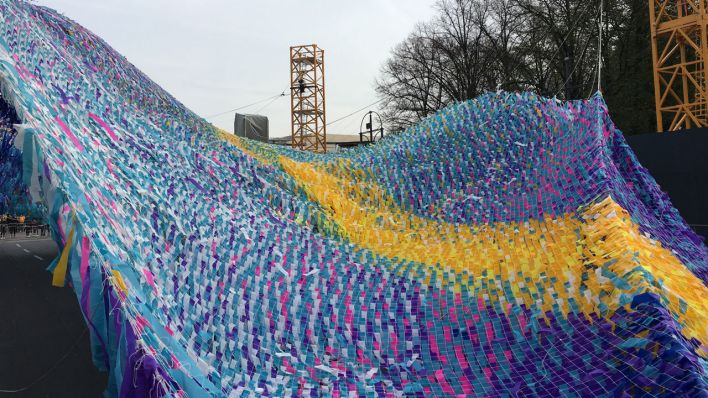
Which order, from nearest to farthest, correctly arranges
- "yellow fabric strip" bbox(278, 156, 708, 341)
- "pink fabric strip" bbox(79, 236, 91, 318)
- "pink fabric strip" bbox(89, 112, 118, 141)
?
"pink fabric strip" bbox(79, 236, 91, 318) → "yellow fabric strip" bbox(278, 156, 708, 341) → "pink fabric strip" bbox(89, 112, 118, 141)

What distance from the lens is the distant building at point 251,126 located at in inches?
463

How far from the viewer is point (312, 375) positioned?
2.55 meters

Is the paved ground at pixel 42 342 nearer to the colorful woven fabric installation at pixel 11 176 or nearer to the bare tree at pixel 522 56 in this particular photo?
the colorful woven fabric installation at pixel 11 176

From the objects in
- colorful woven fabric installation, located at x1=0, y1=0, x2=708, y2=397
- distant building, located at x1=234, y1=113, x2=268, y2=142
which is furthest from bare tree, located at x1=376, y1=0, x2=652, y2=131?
colorful woven fabric installation, located at x1=0, y1=0, x2=708, y2=397

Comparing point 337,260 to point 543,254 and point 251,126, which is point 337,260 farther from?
point 251,126

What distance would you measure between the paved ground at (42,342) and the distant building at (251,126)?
7.61 m

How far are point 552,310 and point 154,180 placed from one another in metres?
2.44

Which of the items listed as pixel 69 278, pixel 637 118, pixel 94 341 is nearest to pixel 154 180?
pixel 69 278

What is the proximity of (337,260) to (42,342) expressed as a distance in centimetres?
204

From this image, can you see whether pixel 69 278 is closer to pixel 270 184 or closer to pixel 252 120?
pixel 270 184

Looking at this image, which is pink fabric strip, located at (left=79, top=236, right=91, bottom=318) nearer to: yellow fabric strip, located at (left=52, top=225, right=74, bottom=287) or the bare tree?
yellow fabric strip, located at (left=52, top=225, right=74, bottom=287)

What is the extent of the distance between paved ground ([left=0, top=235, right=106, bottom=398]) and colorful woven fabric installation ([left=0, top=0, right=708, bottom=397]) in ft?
3.83

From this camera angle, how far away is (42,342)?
134 inches

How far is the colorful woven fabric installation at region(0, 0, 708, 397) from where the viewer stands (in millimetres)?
2047
